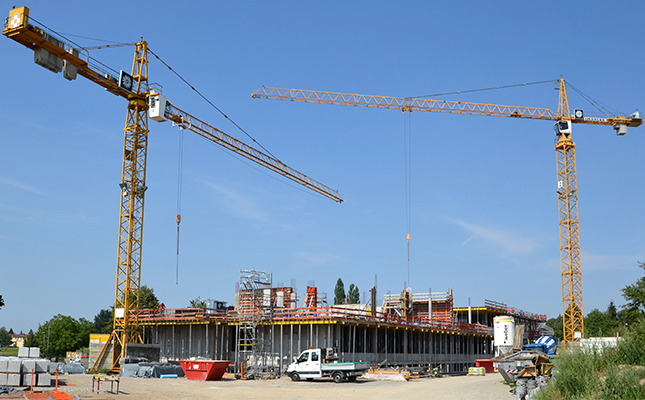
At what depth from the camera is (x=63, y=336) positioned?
364ft

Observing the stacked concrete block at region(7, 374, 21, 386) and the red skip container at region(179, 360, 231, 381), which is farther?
the red skip container at region(179, 360, 231, 381)

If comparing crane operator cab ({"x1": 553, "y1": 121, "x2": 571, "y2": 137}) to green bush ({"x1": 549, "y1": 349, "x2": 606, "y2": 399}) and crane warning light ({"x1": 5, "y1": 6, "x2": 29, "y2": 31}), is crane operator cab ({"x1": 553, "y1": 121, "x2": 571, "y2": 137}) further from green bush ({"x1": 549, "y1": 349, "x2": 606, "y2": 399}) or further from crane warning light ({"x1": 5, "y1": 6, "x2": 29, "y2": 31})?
green bush ({"x1": 549, "y1": 349, "x2": 606, "y2": 399})

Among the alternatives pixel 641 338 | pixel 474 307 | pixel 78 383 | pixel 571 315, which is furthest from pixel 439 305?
pixel 641 338

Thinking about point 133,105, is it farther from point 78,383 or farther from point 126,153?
point 78,383

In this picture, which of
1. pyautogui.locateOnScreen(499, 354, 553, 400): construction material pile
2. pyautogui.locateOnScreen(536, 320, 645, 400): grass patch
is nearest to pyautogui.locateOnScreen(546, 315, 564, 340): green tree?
pyautogui.locateOnScreen(499, 354, 553, 400): construction material pile

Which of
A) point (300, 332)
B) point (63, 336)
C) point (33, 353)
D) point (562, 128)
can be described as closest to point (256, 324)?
point (300, 332)

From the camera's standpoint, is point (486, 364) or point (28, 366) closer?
point (28, 366)

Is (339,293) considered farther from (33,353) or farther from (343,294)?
(33,353)

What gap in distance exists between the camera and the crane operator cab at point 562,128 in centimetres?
7875

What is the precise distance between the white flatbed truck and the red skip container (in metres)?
4.54

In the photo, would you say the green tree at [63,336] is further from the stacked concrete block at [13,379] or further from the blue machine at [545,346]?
the blue machine at [545,346]

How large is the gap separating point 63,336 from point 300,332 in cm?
8175

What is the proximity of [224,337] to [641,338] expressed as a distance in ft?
133

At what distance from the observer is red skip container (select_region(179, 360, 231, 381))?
38281mm
